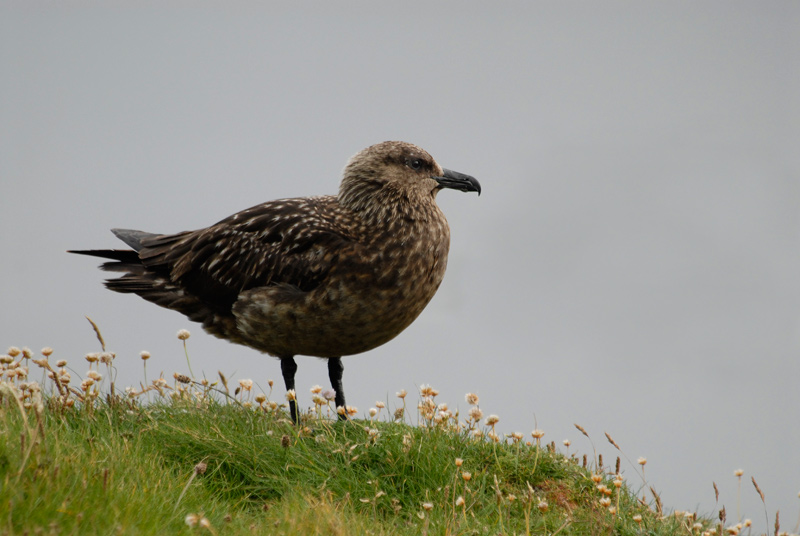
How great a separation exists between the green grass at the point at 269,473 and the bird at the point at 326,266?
0.59 metres

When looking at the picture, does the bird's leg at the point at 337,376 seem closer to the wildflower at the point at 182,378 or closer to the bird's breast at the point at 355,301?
the bird's breast at the point at 355,301

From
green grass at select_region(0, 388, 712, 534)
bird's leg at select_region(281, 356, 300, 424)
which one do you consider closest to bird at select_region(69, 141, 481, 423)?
bird's leg at select_region(281, 356, 300, 424)

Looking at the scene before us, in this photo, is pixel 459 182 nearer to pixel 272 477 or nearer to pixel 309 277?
pixel 309 277

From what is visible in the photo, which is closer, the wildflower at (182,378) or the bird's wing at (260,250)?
the wildflower at (182,378)

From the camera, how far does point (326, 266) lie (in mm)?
6305

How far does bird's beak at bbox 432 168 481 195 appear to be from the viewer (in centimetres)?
704

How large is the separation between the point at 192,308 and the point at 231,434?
5.87 ft

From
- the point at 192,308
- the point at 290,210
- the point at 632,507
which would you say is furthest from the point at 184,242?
the point at 632,507

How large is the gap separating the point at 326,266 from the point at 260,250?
79 centimetres

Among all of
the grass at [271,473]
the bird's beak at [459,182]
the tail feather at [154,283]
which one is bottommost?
the grass at [271,473]

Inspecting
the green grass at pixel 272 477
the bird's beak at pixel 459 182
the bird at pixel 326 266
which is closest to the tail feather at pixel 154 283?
the bird at pixel 326 266

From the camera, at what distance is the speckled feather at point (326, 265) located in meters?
6.27

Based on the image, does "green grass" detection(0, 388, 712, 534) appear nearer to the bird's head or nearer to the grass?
the grass

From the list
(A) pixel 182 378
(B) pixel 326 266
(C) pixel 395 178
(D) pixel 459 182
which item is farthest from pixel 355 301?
(D) pixel 459 182
